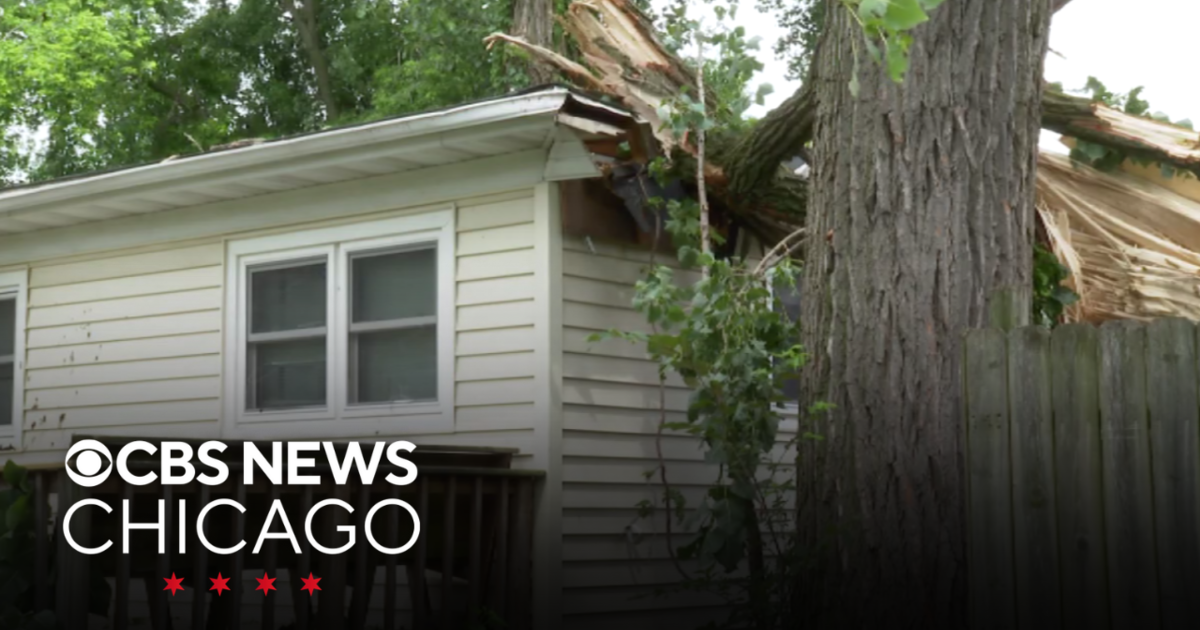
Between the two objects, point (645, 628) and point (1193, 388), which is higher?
point (1193, 388)

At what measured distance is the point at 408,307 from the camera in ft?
29.4

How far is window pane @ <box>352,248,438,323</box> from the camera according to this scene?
29.2ft

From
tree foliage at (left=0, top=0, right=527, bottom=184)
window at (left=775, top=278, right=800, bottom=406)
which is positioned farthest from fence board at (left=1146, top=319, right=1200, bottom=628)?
tree foliage at (left=0, top=0, right=527, bottom=184)

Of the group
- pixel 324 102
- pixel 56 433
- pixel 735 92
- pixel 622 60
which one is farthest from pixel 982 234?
pixel 324 102

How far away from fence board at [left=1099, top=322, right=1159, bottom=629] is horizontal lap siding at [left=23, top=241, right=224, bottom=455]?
5926 mm

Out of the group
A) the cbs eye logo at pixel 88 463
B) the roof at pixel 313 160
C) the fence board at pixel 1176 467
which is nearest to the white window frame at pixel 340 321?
the roof at pixel 313 160

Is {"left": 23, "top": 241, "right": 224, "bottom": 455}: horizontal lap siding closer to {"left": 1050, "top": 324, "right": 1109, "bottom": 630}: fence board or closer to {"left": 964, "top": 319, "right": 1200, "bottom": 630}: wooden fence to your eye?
{"left": 964, "top": 319, "right": 1200, "bottom": 630}: wooden fence

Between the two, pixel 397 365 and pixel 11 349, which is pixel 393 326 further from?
pixel 11 349

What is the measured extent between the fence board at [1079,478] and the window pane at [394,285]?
416 cm

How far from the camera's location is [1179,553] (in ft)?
17.1

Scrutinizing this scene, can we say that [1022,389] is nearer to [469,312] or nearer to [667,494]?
[667,494]

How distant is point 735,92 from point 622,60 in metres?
1.28

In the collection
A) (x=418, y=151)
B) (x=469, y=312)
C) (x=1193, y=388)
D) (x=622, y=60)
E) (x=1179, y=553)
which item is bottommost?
(x=1179, y=553)

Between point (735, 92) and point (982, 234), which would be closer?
point (982, 234)
